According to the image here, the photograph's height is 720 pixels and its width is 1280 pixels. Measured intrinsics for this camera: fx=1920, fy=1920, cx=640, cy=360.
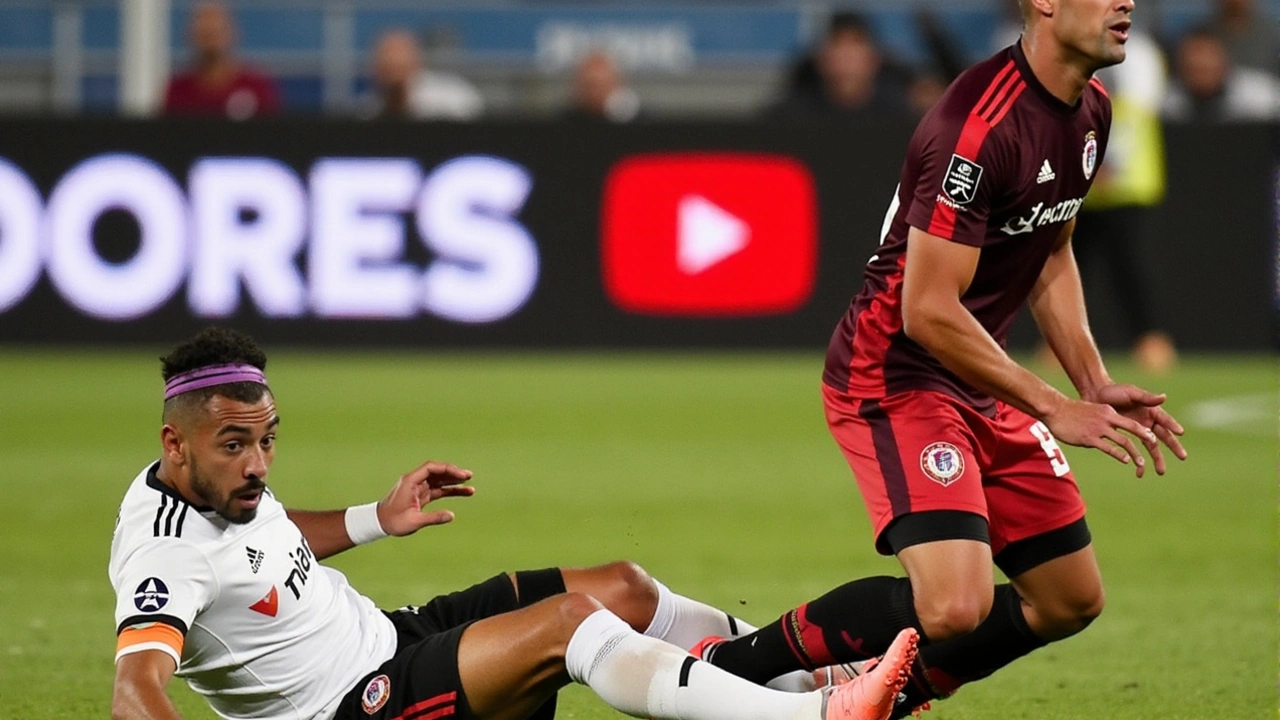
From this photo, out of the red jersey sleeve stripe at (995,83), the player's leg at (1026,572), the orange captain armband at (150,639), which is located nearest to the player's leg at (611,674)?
the orange captain armband at (150,639)

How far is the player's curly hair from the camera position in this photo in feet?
14.2

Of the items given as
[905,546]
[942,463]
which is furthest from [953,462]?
[905,546]

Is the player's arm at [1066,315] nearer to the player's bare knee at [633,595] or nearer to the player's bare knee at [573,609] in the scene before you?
the player's bare knee at [633,595]

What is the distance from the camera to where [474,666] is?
4309 mm

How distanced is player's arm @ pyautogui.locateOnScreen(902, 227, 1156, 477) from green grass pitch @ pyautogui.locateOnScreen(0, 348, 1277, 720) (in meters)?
1.09

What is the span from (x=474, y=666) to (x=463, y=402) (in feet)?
26.3

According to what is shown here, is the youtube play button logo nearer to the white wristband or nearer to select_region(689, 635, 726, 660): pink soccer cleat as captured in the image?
select_region(689, 635, 726, 660): pink soccer cleat

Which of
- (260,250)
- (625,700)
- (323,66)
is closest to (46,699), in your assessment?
(625,700)

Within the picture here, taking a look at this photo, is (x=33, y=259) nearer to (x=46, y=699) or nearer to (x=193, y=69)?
(x=193, y=69)

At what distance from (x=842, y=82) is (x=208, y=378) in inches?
436

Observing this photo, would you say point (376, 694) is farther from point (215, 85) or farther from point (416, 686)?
point (215, 85)

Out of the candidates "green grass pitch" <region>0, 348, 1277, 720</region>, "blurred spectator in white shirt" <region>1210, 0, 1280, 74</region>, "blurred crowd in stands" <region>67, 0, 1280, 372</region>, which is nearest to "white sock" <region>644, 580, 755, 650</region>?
"green grass pitch" <region>0, 348, 1277, 720</region>

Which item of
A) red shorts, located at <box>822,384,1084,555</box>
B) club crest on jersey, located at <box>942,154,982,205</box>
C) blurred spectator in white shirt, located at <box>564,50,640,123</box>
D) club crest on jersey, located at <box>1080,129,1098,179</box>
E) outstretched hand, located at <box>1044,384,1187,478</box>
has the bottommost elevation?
red shorts, located at <box>822,384,1084,555</box>

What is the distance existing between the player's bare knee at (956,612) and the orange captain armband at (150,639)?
177cm
